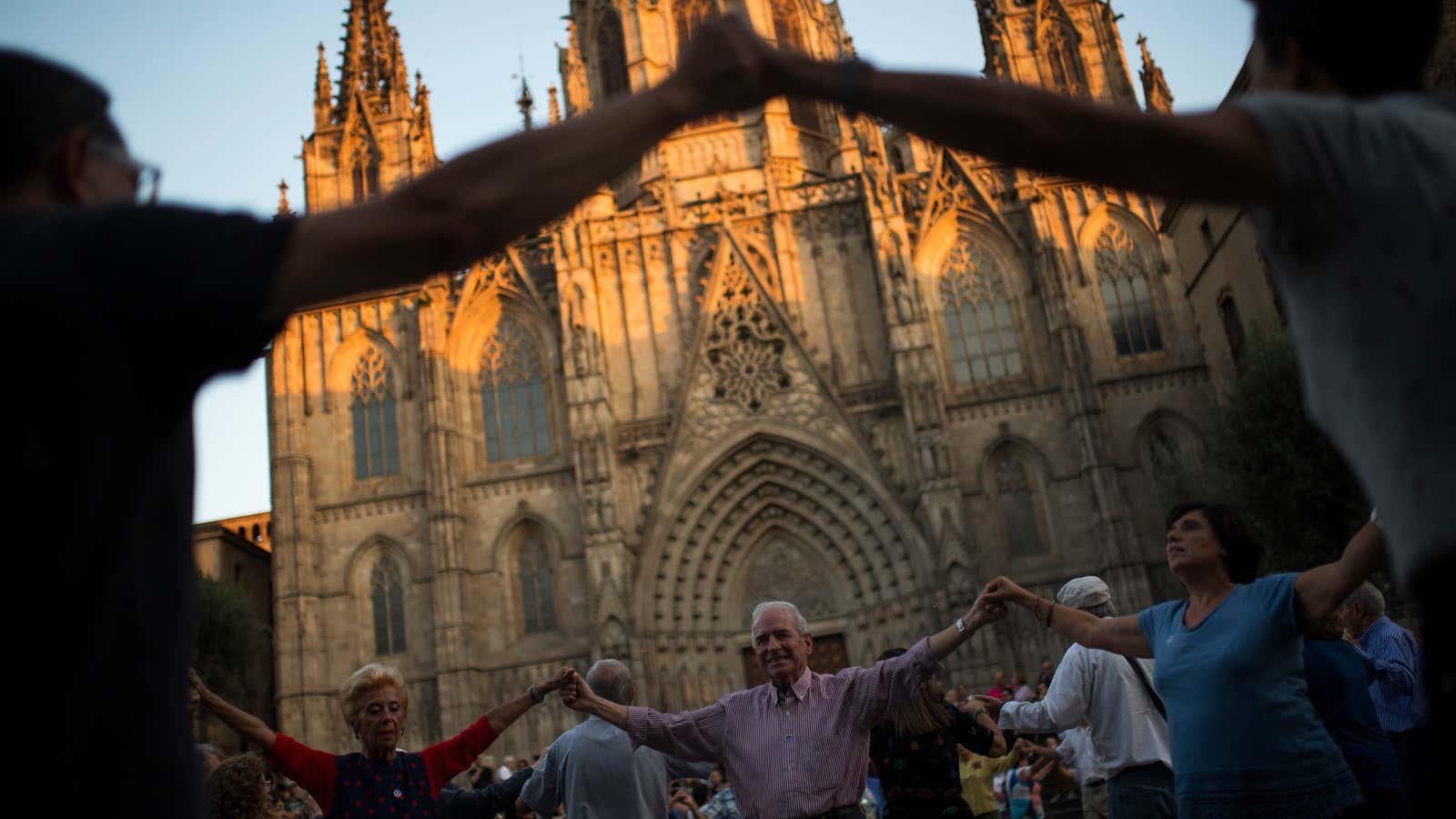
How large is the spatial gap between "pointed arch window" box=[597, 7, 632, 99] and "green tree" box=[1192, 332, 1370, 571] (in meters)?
18.8

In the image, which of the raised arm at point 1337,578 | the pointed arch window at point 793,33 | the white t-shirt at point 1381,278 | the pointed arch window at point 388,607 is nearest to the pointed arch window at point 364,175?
the pointed arch window at point 388,607

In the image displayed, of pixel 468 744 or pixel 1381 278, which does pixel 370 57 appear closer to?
pixel 468 744

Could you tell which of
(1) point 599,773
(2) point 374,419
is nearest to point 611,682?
(1) point 599,773

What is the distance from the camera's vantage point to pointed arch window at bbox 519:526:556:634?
85.1 feet

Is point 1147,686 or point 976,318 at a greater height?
point 976,318

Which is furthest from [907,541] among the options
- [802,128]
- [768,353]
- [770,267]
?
[802,128]

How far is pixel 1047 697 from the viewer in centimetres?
491

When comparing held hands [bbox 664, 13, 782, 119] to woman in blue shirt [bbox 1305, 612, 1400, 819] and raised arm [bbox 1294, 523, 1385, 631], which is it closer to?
raised arm [bbox 1294, 523, 1385, 631]

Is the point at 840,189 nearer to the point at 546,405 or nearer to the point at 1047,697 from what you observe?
the point at 546,405

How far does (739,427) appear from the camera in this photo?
25406 mm

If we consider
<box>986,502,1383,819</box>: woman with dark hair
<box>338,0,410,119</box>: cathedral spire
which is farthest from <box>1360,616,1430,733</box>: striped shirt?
<box>338,0,410,119</box>: cathedral spire

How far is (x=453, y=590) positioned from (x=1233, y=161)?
25136 mm

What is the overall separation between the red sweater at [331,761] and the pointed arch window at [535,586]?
71.2 ft

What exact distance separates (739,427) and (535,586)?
6.00 m
